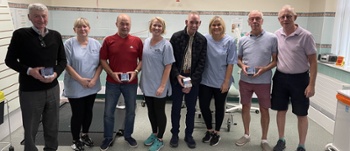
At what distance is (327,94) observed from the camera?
3531 millimetres

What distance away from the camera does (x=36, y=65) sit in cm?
214

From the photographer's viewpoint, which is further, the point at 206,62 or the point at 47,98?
the point at 206,62

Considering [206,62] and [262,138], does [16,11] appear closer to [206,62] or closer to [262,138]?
[206,62]

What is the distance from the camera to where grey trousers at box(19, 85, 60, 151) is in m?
2.19

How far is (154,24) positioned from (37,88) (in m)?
1.14

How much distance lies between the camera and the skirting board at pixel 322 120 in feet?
11.3

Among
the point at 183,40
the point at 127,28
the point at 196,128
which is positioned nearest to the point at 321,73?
the point at 196,128

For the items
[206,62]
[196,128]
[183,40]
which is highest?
[183,40]

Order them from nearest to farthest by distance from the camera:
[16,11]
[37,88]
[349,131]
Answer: [37,88] < [349,131] < [16,11]

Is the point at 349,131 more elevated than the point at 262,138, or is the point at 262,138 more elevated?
the point at 349,131

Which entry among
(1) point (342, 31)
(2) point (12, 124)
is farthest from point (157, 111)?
(1) point (342, 31)

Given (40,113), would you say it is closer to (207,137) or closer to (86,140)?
(86,140)

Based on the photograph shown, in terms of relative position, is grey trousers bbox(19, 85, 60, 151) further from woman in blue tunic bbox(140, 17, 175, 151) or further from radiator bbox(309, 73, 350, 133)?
radiator bbox(309, 73, 350, 133)

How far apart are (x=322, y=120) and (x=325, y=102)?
250mm
